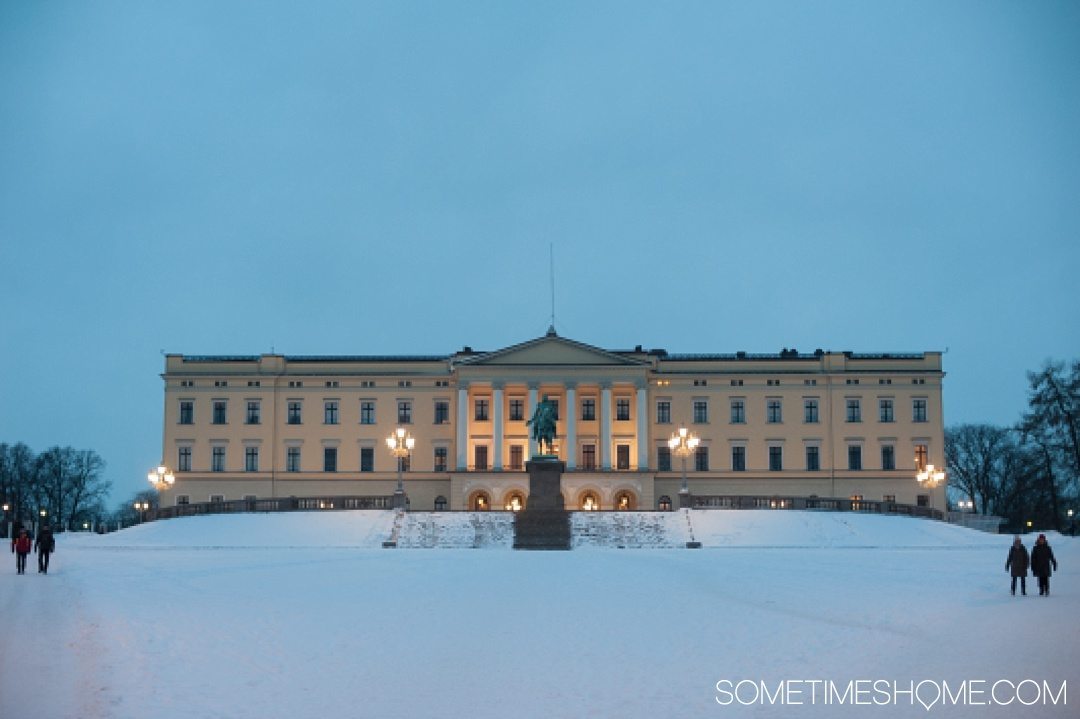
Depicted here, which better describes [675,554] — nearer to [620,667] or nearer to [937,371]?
[620,667]

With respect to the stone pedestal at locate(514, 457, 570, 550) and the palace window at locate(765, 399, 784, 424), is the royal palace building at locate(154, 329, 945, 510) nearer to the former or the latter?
the palace window at locate(765, 399, 784, 424)

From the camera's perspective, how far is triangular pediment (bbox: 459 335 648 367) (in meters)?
68.4

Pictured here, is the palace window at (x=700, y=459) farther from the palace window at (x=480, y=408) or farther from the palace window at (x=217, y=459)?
the palace window at (x=217, y=459)

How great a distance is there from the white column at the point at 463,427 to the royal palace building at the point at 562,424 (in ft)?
1.85

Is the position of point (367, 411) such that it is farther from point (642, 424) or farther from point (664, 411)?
point (664, 411)

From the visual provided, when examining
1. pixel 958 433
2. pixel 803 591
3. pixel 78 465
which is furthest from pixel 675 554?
pixel 78 465

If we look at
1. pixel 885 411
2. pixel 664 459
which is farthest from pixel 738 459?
pixel 885 411

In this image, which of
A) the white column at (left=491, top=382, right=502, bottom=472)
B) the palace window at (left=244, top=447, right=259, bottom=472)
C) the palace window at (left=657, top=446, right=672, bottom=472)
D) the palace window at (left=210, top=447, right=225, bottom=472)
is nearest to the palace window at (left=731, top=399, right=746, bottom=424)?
the palace window at (left=657, top=446, right=672, bottom=472)

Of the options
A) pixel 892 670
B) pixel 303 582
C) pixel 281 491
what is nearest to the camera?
pixel 892 670

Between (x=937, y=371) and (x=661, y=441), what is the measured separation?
17.7m

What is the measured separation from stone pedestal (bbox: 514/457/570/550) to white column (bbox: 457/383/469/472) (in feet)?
65.0

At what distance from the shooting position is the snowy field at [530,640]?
465 inches

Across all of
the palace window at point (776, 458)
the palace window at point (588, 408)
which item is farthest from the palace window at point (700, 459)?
the palace window at point (588, 408)

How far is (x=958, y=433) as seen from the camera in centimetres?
9219
